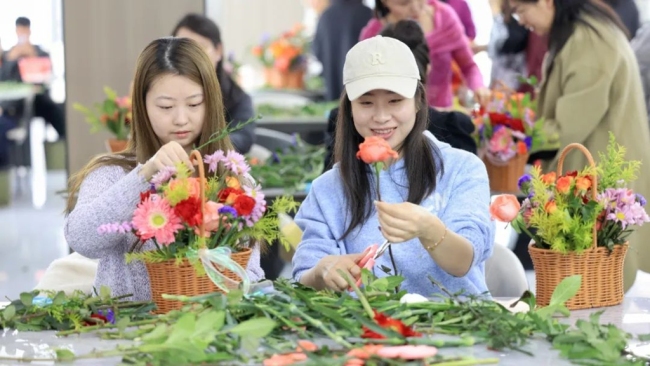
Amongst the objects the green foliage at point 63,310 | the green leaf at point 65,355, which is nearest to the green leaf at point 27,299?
the green foliage at point 63,310

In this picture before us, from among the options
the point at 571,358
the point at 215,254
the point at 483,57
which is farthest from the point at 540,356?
the point at 483,57

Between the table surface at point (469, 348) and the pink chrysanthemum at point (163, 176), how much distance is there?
1.11ft

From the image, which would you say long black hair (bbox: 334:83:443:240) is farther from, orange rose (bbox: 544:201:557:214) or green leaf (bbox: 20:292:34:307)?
green leaf (bbox: 20:292:34:307)

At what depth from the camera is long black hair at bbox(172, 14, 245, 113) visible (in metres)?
4.87

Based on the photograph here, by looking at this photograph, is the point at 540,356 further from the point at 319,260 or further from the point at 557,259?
the point at 319,260

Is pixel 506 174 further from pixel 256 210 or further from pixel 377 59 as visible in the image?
pixel 256 210

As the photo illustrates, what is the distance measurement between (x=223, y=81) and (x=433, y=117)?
1.37m

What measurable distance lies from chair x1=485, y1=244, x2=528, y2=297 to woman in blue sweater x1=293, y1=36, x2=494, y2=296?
0.94 ft

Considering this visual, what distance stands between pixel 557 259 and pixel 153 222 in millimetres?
890

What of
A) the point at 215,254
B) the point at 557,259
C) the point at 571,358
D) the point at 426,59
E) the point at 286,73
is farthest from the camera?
the point at 286,73

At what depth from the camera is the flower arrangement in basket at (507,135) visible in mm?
4312

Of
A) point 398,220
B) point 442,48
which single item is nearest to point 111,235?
point 398,220

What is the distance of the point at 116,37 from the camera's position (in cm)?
529

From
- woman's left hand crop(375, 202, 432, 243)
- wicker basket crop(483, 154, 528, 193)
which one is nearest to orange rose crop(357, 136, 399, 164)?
woman's left hand crop(375, 202, 432, 243)
